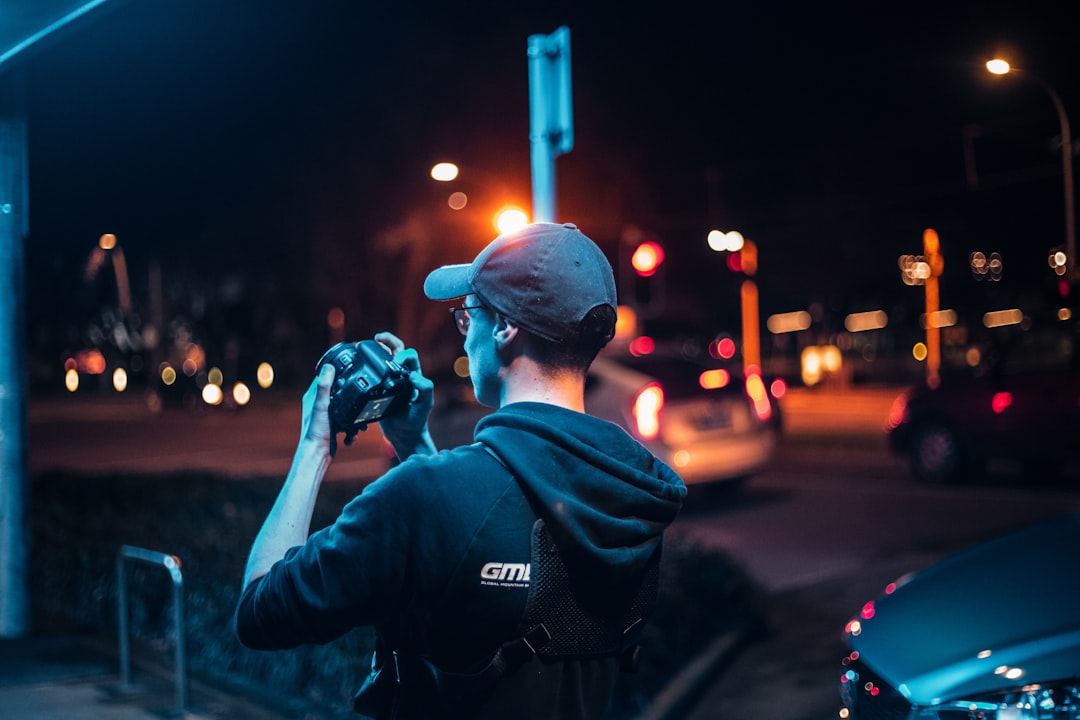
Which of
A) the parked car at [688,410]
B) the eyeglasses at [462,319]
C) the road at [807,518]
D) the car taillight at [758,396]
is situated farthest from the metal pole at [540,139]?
the car taillight at [758,396]

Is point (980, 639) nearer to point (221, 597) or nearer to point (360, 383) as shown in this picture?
point (360, 383)

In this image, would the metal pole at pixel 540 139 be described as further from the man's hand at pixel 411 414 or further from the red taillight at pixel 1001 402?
the red taillight at pixel 1001 402

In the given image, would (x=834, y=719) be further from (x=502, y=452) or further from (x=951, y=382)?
(x=951, y=382)

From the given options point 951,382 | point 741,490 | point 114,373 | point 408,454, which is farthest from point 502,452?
point 114,373

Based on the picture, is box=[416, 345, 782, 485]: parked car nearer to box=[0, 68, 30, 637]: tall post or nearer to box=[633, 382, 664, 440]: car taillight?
box=[633, 382, 664, 440]: car taillight

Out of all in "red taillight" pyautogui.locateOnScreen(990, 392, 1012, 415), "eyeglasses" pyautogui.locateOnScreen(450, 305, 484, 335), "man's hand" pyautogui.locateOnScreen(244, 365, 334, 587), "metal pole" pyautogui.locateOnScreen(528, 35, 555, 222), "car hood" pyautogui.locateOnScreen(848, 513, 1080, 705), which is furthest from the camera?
"red taillight" pyautogui.locateOnScreen(990, 392, 1012, 415)

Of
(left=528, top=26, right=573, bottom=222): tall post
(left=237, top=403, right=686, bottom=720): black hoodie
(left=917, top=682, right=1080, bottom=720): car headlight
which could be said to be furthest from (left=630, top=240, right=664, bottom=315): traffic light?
(left=237, top=403, right=686, bottom=720): black hoodie

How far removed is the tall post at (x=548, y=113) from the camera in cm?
465

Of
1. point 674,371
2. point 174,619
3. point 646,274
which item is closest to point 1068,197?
point 674,371

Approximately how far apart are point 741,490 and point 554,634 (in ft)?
36.4

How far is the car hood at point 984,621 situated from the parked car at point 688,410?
6167 millimetres

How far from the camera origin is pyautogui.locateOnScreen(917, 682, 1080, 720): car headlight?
9.64ft

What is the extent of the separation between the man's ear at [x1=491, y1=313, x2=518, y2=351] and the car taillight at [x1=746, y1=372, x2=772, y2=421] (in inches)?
376

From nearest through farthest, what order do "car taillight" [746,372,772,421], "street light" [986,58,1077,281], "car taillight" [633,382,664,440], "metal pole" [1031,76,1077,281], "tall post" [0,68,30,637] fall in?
"tall post" [0,68,30,637] → "car taillight" [633,382,664,440] → "car taillight" [746,372,772,421] → "street light" [986,58,1077,281] → "metal pole" [1031,76,1077,281]
